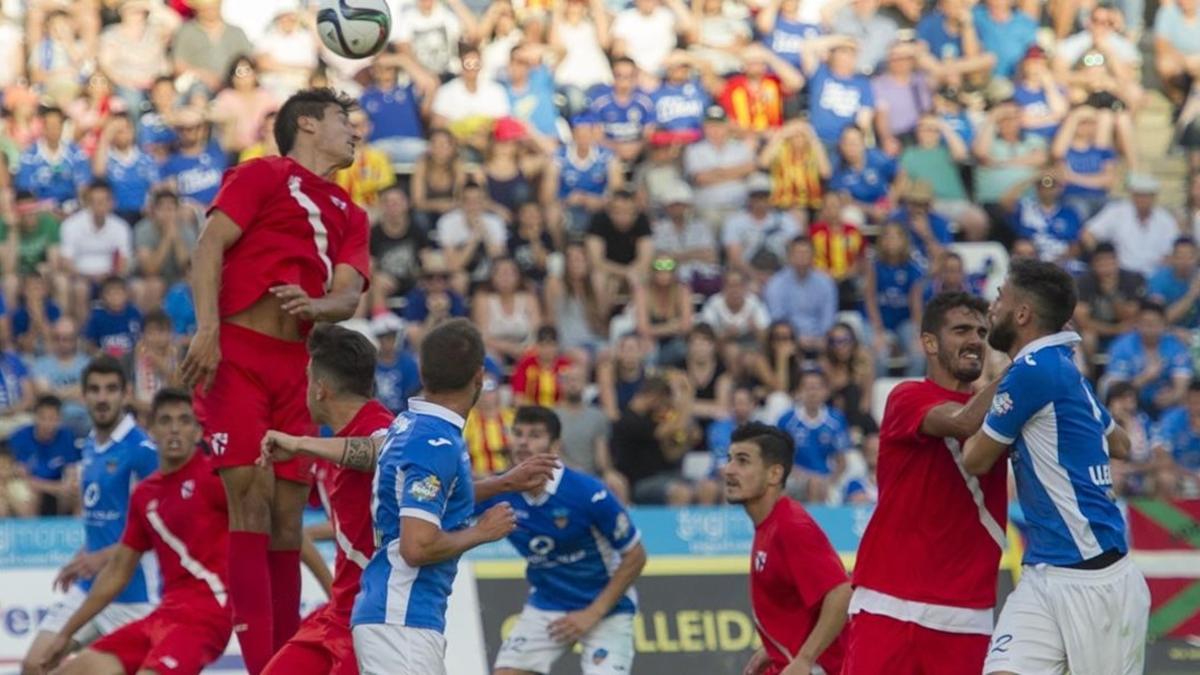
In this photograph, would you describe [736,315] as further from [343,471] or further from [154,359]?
[343,471]

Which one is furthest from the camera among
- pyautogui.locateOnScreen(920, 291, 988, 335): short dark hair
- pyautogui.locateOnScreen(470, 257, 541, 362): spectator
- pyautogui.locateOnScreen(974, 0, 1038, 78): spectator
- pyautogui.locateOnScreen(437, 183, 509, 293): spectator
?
pyautogui.locateOnScreen(974, 0, 1038, 78): spectator

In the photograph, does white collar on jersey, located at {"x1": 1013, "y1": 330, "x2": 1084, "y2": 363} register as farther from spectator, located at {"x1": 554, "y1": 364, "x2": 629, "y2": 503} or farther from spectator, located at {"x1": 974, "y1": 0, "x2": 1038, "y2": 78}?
spectator, located at {"x1": 974, "y1": 0, "x2": 1038, "y2": 78}

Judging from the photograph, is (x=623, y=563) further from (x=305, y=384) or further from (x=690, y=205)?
(x=690, y=205)

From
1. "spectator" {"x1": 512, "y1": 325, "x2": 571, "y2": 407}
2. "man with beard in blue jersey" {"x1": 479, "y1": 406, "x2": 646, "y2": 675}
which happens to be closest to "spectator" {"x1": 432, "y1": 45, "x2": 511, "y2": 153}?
"spectator" {"x1": 512, "y1": 325, "x2": 571, "y2": 407}

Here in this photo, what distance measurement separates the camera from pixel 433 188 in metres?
20.7

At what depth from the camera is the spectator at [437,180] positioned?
67.6 feet

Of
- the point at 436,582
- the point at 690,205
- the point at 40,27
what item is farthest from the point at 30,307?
the point at 436,582

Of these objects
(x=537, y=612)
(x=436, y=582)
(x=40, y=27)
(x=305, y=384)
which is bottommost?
(x=537, y=612)

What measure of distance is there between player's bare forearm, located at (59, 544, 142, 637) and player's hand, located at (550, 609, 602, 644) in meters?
2.27

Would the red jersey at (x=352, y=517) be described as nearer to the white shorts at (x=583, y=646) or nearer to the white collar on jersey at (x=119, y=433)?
the white shorts at (x=583, y=646)

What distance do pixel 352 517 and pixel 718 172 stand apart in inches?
503

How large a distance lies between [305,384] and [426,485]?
1.74 m

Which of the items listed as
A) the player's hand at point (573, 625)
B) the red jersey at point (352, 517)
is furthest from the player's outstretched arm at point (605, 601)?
the red jersey at point (352, 517)

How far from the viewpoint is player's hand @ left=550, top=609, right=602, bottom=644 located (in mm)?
11891
